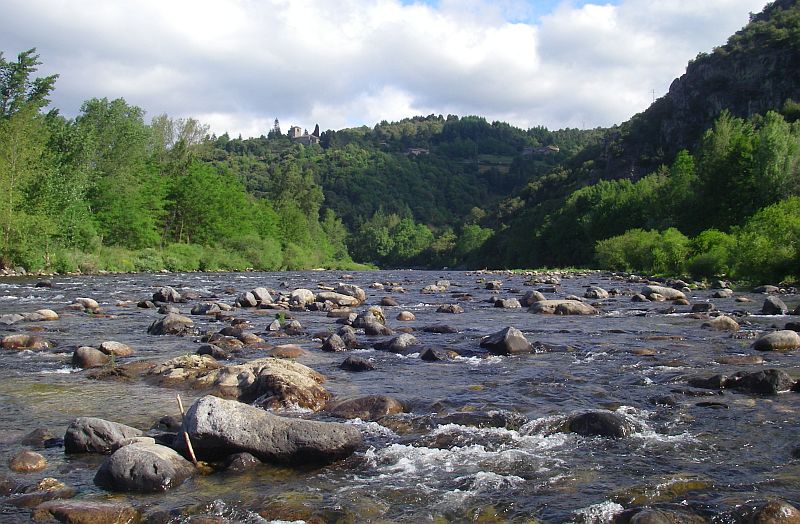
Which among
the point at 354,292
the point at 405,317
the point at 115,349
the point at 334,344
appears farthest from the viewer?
the point at 354,292

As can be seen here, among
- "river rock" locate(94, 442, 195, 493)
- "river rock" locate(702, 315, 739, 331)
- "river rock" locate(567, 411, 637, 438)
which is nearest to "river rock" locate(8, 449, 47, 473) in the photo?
"river rock" locate(94, 442, 195, 493)

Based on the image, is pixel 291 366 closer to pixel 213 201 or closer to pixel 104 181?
pixel 104 181

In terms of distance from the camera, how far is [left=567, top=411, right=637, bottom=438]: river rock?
8752mm

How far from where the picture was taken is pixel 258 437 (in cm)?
784

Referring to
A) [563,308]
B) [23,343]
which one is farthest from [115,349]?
[563,308]

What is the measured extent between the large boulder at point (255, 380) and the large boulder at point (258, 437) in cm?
241

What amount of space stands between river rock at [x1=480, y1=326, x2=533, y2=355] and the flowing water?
0.39 meters

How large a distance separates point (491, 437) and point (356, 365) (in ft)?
17.8

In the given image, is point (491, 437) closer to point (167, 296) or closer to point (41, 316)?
point (41, 316)

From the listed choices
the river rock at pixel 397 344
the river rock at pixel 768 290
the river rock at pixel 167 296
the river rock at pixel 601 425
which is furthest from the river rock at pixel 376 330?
the river rock at pixel 768 290

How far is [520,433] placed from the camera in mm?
8867

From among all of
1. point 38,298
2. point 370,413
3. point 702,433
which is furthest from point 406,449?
point 38,298

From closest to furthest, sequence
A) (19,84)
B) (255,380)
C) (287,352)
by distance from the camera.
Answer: (255,380)
(287,352)
(19,84)

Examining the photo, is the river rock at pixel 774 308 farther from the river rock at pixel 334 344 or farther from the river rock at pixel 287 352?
the river rock at pixel 287 352
